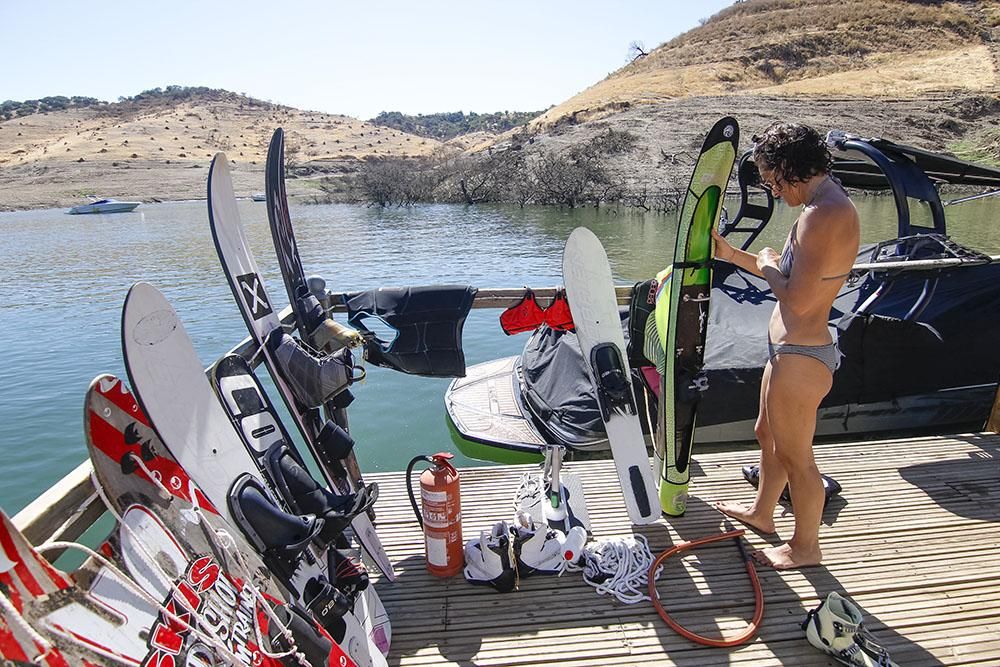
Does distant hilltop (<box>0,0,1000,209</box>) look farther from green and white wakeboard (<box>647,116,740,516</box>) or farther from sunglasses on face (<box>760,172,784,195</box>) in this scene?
sunglasses on face (<box>760,172,784,195</box>)

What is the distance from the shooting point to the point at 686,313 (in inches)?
126

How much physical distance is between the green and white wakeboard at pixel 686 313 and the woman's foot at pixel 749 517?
251mm

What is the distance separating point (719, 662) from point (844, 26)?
7997cm

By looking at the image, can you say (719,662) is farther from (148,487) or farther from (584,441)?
(584,441)

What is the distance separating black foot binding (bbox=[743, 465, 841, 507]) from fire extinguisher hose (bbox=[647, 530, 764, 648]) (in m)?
0.56

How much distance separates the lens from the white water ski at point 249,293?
8.98 feet

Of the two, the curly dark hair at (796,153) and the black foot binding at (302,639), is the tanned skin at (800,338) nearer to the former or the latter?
the curly dark hair at (796,153)

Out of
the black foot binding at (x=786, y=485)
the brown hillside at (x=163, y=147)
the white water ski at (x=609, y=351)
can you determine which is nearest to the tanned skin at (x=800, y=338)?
the black foot binding at (x=786, y=485)

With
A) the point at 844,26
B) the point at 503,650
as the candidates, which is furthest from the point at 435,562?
the point at 844,26

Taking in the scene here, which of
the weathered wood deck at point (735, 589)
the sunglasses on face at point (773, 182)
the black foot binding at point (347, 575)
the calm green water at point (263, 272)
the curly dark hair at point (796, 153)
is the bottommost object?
the calm green water at point (263, 272)

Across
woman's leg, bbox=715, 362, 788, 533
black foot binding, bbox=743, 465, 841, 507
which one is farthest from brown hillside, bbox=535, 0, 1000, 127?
woman's leg, bbox=715, 362, 788, 533

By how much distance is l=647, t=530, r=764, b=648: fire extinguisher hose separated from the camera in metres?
2.47

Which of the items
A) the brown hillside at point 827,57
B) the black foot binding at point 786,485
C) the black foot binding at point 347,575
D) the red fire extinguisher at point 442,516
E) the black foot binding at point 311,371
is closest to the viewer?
the black foot binding at point 347,575

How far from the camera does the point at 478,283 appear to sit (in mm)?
16109
